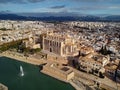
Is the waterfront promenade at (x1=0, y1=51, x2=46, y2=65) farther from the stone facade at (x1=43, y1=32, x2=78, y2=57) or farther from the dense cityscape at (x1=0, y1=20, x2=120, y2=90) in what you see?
the stone facade at (x1=43, y1=32, x2=78, y2=57)

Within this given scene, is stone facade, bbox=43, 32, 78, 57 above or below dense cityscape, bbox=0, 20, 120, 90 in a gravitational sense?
above

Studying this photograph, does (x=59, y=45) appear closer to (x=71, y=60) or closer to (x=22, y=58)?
(x=71, y=60)

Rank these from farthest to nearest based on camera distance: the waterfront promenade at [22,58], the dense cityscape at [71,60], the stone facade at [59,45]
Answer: the stone facade at [59,45]
the waterfront promenade at [22,58]
the dense cityscape at [71,60]

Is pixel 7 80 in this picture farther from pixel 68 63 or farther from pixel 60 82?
pixel 68 63

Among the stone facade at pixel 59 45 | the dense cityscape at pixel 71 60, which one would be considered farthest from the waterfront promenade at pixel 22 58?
the stone facade at pixel 59 45

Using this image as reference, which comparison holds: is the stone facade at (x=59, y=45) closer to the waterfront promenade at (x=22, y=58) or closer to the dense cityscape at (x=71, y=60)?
the dense cityscape at (x=71, y=60)

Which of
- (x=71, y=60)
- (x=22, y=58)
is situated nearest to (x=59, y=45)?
(x=71, y=60)

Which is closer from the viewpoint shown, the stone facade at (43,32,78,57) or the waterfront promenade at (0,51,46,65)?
the waterfront promenade at (0,51,46,65)

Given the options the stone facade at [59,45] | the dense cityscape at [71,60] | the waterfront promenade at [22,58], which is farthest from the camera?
the stone facade at [59,45]

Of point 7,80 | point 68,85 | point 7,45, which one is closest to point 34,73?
point 7,80

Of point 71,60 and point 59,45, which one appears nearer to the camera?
point 71,60

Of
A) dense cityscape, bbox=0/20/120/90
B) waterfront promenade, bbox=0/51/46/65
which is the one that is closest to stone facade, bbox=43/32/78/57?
dense cityscape, bbox=0/20/120/90
